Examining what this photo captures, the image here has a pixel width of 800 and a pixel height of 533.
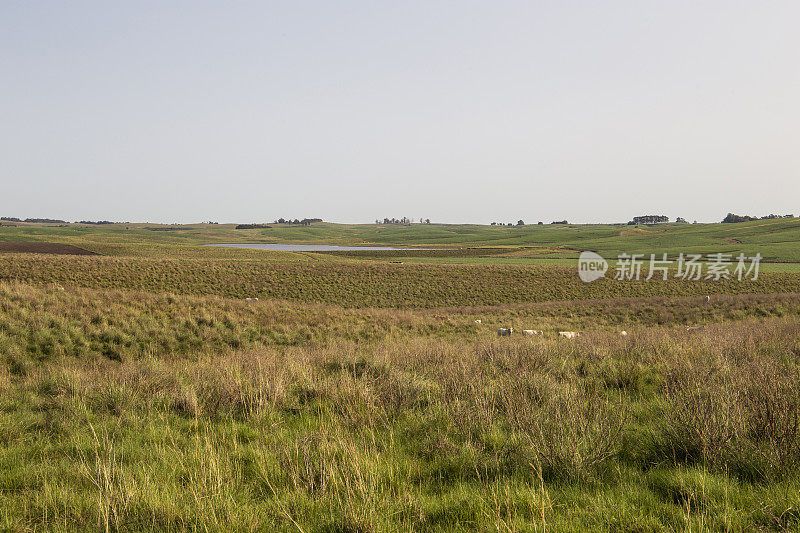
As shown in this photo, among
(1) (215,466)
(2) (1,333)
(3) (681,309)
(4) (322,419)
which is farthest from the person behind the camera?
(3) (681,309)

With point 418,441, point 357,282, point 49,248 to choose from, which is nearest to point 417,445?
point 418,441

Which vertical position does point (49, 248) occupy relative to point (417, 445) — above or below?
above

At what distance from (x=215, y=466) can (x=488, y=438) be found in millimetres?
2947

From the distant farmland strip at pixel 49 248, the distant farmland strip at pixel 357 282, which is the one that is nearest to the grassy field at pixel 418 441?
the distant farmland strip at pixel 357 282

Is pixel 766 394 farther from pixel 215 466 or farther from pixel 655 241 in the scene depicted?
pixel 655 241

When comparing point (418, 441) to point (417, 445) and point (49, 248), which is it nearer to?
point (417, 445)

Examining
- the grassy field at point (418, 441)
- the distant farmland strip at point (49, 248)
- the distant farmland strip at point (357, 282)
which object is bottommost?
the distant farmland strip at point (357, 282)

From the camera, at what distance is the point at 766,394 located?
4688 mm

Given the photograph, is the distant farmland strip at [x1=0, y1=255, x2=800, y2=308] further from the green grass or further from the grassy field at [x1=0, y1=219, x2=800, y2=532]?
the green grass

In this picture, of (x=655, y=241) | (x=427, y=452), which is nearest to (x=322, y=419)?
(x=427, y=452)

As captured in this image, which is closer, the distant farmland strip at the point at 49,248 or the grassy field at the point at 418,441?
the grassy field at the point at 418,441

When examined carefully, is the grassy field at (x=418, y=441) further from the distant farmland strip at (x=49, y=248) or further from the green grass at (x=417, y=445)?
the distant farmland strip at (x=49, y=248)

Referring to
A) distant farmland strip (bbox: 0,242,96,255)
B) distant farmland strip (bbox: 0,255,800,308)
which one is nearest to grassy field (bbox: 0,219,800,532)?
distant farmland strip (bbox: 0,255,800,308)

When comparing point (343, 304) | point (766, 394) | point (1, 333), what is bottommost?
point (343, 304)
